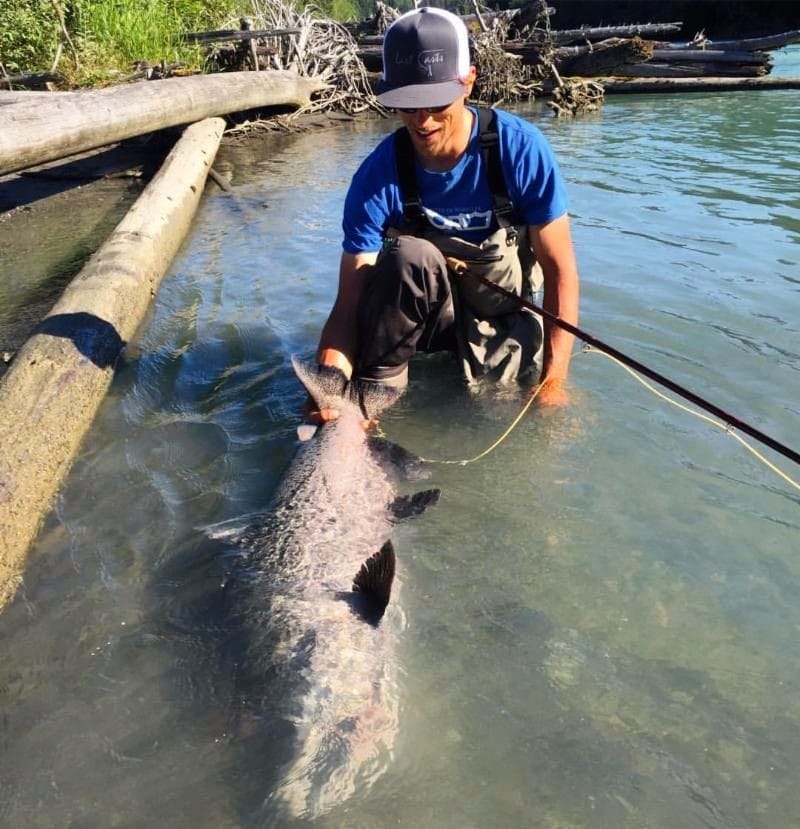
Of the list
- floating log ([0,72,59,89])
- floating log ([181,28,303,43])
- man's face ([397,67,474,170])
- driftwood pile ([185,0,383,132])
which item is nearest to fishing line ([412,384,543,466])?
man's face ([397,67,474,170])

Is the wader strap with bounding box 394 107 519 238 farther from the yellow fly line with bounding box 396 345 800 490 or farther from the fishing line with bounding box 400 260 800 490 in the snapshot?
the yellow fly line with bounding box 396 345 800 490

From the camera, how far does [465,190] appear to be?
3.85m

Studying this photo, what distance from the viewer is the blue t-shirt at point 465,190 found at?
3.66 m

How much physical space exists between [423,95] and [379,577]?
84.3 inches

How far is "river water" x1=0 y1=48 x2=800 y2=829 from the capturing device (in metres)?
2.14

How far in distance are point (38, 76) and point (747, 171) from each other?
10.5m

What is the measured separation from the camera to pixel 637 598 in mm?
2762

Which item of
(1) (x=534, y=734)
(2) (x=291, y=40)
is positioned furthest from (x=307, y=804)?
(2) (x=291, y=40)

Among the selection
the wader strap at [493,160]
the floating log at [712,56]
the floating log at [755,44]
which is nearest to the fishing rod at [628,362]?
the wader strap at [493,160]

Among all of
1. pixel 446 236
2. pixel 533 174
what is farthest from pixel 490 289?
pixel 533 174

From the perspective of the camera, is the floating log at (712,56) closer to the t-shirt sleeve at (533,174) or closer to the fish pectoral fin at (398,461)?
the t-shirt sleeve at (533,174)

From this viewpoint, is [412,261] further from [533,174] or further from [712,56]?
[712,56]

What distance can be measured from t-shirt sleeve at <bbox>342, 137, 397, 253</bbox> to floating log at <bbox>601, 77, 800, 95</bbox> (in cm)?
1866

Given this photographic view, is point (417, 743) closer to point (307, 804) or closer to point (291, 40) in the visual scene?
point (307, 804)
